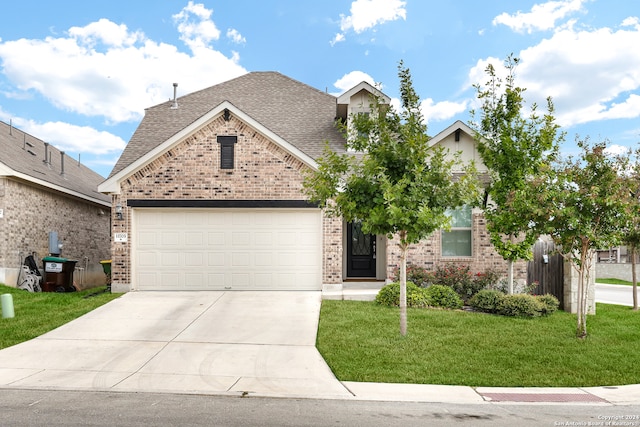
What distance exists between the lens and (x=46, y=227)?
18.7 metres

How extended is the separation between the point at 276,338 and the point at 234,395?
3.27m

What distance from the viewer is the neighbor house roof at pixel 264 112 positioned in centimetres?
1734

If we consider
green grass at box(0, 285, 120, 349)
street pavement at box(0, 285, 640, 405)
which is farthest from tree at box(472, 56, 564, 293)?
green grass at box(0, 285, 120, 349)

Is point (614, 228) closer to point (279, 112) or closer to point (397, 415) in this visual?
point (397, 415)

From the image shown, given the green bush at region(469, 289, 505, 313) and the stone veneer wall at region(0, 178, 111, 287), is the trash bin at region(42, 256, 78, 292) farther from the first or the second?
the green bush at region(469, 289, 505, 313)

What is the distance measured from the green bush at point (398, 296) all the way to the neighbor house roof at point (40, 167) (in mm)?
12287

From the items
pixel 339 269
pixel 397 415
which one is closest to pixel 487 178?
pixel 339 269

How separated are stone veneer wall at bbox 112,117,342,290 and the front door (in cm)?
167

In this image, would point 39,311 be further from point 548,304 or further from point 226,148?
point 548,304

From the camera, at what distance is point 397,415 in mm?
6051

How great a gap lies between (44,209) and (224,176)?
8452mm

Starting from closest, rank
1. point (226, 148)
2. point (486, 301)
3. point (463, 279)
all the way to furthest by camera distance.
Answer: point (486, 301), point (463, 279), point (226, 148)

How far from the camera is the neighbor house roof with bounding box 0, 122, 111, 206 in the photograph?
16.9 m

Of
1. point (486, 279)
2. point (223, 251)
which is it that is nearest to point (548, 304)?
point (486, 279)
